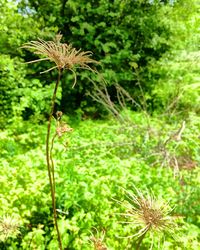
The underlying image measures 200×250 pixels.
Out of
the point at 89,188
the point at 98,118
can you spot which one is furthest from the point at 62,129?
the point at 98,118

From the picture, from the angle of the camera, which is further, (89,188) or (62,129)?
(89,188)

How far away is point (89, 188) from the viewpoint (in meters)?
4.39

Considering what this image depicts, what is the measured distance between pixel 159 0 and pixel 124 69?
5.89 feet

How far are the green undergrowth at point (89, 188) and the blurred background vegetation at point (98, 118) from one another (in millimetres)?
14

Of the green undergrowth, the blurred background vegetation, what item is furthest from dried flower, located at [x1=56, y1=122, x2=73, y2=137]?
the blurred background vegetation

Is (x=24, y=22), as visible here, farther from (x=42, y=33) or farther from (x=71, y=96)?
(x=71, y=96)

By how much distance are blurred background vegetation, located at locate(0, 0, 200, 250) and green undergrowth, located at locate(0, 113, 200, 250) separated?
0.05 ft

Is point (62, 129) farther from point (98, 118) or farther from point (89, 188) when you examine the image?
point (98, 118)

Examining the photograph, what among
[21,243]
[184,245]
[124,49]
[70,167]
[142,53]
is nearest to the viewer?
[21,243]

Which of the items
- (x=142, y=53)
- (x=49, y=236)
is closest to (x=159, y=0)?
(x=142, y=53)

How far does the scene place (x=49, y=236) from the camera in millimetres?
3891

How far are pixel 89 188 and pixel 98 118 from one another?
4856 mm

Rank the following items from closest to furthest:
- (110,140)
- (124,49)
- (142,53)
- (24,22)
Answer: (110,140) → (24,22) → (124,49) → (142,53)

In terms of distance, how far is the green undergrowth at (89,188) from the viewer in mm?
3828
